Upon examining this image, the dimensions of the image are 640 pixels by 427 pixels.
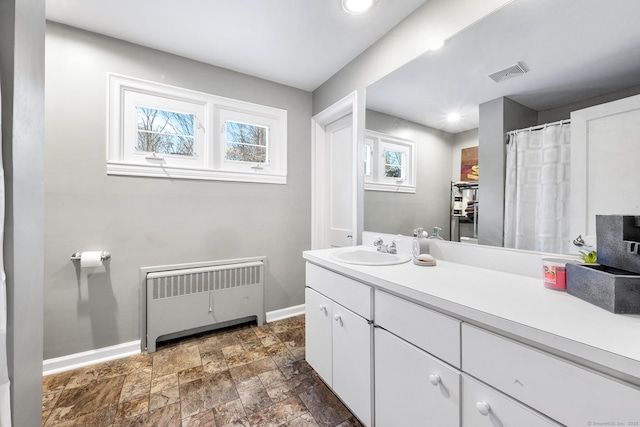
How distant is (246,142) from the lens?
2.49 metres

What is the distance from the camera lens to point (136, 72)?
201 centimetres

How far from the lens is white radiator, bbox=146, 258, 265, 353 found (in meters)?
2.01

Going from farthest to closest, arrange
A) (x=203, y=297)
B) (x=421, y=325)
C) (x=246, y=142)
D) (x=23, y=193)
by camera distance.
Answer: (x=246, y=142), (x=203, y=297), (x=421, y=325), (x=23, y=193)

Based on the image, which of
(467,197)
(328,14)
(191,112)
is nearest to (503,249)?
(467,197)

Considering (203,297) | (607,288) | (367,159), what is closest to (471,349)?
(607,288)

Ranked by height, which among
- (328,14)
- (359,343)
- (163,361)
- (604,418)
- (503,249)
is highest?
(328,14)

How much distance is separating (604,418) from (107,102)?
2.90 m

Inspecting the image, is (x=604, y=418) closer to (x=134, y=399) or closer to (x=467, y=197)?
(x=467, y=197)

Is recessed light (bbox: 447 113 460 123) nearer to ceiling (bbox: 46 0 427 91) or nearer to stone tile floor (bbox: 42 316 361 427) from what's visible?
ceiling (bbox: 46 0 427 91)

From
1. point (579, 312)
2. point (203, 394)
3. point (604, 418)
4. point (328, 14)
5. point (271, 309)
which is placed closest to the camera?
point (604, 418)

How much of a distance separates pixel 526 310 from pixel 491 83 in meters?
1.14

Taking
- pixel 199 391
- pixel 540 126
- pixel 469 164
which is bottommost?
pixel 199 391

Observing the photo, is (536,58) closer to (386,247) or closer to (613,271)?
(613,271)

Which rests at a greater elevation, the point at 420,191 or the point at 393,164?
the point at 393,164
